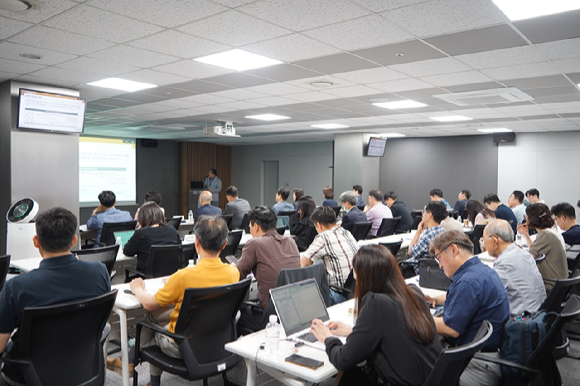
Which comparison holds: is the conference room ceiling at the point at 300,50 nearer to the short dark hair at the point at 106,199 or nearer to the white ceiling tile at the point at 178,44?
the white ceiling tile at the point at 178,44

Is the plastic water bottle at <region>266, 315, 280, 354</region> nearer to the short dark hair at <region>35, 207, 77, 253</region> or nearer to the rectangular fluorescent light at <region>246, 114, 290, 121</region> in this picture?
the short dark hair at <region>35, 207, 77, 253</region>

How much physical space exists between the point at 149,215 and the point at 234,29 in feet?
6.99

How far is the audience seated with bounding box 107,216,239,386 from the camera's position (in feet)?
8.49

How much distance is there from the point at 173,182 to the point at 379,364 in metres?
14.5

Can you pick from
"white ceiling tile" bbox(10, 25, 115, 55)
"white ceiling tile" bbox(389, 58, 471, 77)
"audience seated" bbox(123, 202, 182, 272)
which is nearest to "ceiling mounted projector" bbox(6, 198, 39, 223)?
"audience seated" bbox(123, 202, 182, 272)

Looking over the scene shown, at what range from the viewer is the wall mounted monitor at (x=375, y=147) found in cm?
1154

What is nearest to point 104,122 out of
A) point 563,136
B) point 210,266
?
point 210,266

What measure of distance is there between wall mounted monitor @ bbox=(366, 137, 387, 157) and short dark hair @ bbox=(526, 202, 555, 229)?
711 cm

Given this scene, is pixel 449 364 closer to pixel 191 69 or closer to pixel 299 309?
pixel 299 309

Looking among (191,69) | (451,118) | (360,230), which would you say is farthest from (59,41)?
(451,118)

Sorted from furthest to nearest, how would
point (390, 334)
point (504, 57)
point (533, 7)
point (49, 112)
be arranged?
point (49, 112) < point (504, 57) < point (533, 7) < point (390, 334)

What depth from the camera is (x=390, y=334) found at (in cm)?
187

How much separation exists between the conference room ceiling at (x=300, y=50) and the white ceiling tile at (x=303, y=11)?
0.5 inches

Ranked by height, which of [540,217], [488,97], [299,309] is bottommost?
[299,309]
